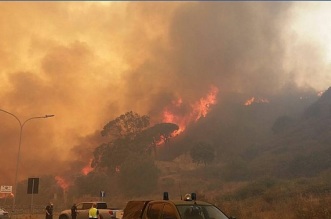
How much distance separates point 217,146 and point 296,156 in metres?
43.5

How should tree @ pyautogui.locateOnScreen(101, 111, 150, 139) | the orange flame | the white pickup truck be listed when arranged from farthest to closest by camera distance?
tree @ pyautogui.locateOnScreen(101, 111, 150, 139), the orange flame, the white pickup truck

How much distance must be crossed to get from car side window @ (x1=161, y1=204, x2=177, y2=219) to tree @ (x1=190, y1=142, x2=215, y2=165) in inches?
3557

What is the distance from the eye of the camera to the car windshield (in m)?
8.28

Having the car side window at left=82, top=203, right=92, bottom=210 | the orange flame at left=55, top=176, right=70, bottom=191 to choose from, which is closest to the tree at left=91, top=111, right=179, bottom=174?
the orange flame at left=55, top=176, right=70, bottom=191

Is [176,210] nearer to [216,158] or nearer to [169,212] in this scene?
[169,212]

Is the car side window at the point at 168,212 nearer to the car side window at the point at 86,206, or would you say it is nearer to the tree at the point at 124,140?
the car side window at the point at 86,206

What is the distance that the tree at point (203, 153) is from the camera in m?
98.1

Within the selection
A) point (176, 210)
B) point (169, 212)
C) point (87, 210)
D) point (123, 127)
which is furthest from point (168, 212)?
point (123, 127)

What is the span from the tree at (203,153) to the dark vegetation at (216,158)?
28 cm

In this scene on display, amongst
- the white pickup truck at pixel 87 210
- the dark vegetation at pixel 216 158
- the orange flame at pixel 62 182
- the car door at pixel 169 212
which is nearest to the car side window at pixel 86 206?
the white pickup truck at pixel 87 210

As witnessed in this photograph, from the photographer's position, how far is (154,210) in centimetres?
899

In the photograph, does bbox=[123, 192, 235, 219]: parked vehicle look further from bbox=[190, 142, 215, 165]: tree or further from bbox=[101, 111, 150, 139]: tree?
bbox=[190, 142, 215, 165]: tree

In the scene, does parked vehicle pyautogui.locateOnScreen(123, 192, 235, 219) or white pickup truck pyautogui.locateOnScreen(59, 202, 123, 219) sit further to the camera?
white pickup truck pyautogui.locateOnScreen(59, 202, 123, 219)

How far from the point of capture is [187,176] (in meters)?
89.9
